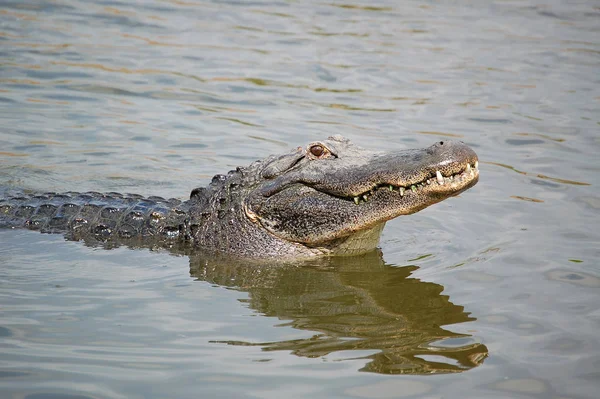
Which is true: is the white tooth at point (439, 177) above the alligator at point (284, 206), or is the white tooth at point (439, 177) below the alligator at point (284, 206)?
above

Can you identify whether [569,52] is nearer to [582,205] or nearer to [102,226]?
[582,205]

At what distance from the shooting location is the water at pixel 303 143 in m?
4.76

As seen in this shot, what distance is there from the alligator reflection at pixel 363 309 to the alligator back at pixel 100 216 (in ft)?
→ 2.10

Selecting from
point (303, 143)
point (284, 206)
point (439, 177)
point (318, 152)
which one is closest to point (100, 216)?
point (284, 206)

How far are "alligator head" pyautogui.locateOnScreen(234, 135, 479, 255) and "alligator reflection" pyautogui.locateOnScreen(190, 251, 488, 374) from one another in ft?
1.00

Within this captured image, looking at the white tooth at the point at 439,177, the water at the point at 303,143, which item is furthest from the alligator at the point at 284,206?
the water at the point at 303,143

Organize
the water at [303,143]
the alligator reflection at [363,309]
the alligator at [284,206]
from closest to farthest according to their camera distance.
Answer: the water at [303,143] → the alligator reflection at [363,309] → the alligator at [284,206]

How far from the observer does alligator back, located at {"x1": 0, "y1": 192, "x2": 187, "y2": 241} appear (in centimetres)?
709

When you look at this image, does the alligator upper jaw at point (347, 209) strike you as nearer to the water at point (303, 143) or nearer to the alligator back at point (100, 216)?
the water at point (303, 143)

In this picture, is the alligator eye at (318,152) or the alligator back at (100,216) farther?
the alligator back at (100,216)

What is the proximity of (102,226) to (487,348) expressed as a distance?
3.63 m

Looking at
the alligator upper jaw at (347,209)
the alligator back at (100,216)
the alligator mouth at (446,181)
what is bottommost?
the alligator back at (100,216)

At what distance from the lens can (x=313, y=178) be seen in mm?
6551

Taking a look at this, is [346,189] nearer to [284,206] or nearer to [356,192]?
[356,192]
